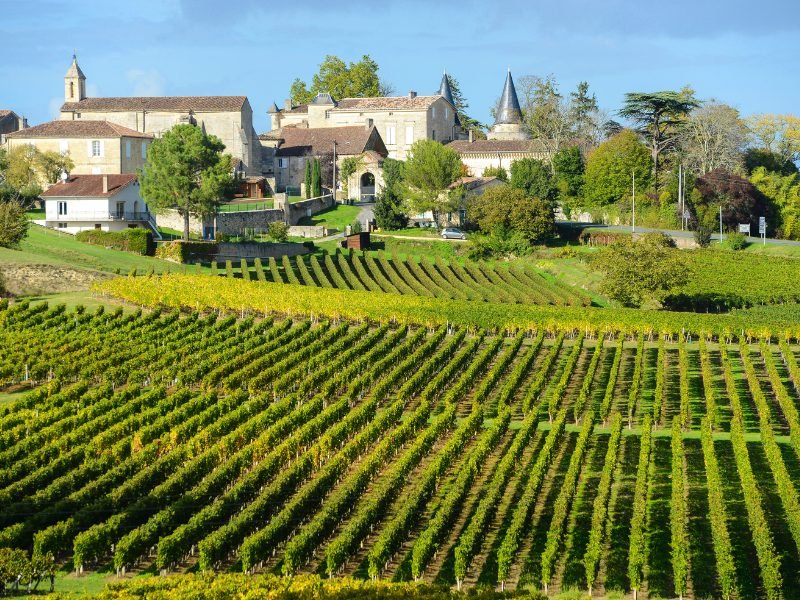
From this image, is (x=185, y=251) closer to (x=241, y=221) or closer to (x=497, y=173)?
(x=241, y=221)

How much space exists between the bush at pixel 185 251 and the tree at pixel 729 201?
28.1m

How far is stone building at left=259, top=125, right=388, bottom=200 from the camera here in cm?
8906

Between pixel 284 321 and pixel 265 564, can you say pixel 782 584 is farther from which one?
pixel 284 321

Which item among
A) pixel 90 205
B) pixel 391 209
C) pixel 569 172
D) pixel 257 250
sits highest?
pixel 569 172

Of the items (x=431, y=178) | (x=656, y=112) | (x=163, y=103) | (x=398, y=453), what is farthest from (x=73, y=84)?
(x=398, y=453)

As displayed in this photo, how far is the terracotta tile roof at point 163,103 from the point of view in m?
89.1

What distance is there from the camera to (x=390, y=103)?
9900 centimetres

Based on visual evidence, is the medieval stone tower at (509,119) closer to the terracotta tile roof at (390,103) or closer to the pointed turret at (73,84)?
the terracotta tile roof at (390,103)

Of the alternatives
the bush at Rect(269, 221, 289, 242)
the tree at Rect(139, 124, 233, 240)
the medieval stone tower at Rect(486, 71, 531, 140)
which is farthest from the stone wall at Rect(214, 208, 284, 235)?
the medieval stone tower at Rect(486, 71, 531, 140)

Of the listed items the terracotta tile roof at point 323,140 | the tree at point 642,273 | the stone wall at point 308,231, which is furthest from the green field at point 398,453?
the terracotta tile roof at point 323,140

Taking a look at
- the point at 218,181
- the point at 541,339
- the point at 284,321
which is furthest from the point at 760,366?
the point at 218,181

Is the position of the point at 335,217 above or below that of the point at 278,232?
above

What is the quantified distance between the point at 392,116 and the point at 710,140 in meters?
23.2

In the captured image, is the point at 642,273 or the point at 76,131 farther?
the point at 76,131
